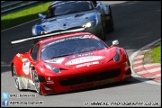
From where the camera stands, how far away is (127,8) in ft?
92.5

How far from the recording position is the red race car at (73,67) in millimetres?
11016

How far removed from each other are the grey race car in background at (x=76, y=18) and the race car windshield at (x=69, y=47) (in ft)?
16.9

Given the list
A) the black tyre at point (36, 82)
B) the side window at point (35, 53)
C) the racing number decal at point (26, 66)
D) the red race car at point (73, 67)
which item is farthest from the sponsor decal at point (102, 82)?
the racing number decal at point (26, 66)

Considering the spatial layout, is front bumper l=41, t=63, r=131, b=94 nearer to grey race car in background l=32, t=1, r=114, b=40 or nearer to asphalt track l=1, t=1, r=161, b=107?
asphalt track l=1, t=1, r=161, b=107

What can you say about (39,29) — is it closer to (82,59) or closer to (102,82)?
(82,59)

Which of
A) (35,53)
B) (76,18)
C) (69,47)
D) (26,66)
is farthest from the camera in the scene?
(76,18)

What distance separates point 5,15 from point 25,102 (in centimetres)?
2137

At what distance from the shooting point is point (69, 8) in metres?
20.3

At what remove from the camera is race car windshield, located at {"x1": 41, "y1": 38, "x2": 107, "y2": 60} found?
1192 cm

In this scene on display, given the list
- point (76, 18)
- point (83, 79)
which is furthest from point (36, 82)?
point (76, 18)

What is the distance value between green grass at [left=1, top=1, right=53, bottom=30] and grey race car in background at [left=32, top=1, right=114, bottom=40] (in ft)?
24.0

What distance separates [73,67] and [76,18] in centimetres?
782

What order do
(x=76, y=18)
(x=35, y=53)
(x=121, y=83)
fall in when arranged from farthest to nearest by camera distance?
(x=76, y=18), (x=35, y=53), (x=121, y=83)

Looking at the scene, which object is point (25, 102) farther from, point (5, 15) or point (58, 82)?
point (5, 15)
